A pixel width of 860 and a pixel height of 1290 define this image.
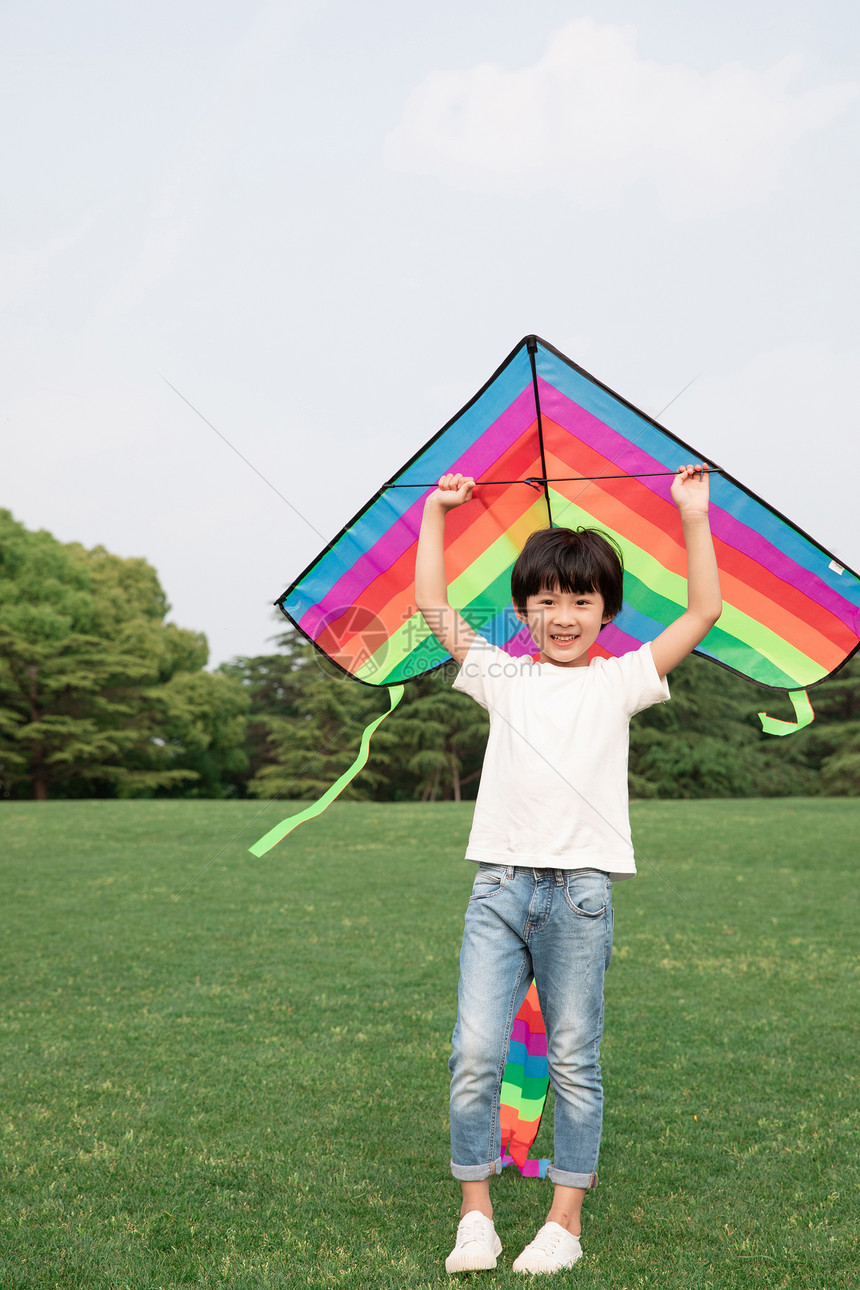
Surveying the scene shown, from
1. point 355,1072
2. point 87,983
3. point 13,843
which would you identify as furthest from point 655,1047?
point 13,843

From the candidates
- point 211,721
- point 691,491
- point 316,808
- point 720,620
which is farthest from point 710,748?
point 691,491

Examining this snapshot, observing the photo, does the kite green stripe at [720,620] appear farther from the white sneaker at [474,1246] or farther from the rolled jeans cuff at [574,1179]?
the white sneaker at [474,1246]

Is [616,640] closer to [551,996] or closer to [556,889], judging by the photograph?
[556,889]

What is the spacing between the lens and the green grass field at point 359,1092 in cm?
257

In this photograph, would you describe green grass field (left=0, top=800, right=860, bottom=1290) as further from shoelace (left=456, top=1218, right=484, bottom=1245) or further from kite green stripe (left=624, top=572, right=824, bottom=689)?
kite green stripe (left=624, top=572, right=824, bottom=689)

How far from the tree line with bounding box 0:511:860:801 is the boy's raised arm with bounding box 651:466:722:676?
2569 centimetres

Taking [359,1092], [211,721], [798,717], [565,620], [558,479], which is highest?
[211,721]

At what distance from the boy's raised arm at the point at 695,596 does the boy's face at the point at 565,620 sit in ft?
0.61

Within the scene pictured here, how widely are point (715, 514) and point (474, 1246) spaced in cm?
212

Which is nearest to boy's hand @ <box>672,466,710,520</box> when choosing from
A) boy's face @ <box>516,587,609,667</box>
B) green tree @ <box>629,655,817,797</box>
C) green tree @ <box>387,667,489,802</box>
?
boy's face @ <box>516,587,609,667</box>

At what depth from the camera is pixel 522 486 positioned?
3328mm

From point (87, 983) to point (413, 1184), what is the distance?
132 inches

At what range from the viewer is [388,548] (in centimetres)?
340

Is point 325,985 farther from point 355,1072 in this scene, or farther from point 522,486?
point 522,486
